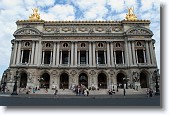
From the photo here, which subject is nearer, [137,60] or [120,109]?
[120,109]

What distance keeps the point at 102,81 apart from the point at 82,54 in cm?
870

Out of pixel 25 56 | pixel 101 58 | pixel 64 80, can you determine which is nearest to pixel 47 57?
pixel 25 56

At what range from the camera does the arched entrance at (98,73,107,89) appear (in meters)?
44.0

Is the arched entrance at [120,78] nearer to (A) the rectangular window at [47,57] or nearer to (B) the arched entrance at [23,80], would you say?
(A) the rectangular window at [47,57]

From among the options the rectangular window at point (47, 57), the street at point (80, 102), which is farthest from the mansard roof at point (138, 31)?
the street at point (80, 102)

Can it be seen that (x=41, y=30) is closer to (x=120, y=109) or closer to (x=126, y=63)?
(x=126, y=63)

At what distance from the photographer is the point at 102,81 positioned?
44812 millimetres

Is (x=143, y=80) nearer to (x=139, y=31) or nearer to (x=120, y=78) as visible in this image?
(x=120, y=78)

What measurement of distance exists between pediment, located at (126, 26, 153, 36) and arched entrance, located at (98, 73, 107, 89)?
12.0m

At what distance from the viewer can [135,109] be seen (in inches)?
339

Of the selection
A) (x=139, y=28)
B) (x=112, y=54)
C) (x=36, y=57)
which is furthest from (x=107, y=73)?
(x=36, y=57)

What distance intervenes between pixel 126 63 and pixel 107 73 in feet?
17.0

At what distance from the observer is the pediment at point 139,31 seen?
4500 cm

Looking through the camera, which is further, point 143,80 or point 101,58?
point 101,58
